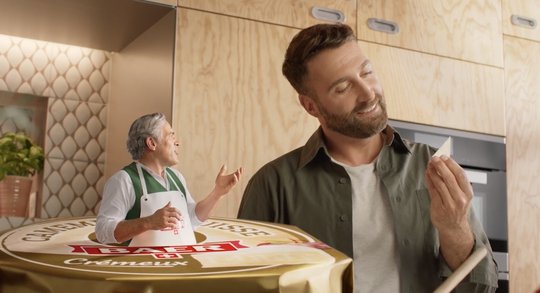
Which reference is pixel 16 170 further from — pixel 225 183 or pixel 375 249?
pixel 225 183

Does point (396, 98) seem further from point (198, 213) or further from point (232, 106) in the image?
point (198, 213)

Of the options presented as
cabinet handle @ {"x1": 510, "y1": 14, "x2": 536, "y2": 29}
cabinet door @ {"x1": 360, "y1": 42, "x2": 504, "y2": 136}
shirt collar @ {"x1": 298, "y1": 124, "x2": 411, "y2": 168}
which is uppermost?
cabinet handle @ {"x1": 510, "y1": 14, "x2": 536, "y2": 29}

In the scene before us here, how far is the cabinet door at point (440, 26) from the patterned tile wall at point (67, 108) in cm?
88

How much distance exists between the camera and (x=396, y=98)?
97.7 inches

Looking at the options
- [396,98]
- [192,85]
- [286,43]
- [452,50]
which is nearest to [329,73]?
[192,85]

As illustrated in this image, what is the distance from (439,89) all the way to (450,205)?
173cm

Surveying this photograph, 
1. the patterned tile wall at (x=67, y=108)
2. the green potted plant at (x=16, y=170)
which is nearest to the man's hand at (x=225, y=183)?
the green potted plant at (x=16, y=170)

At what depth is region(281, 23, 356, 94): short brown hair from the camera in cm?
112

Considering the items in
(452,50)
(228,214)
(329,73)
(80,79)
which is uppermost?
(452,50)

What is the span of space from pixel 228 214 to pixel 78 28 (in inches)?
28.2

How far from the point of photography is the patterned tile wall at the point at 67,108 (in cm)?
228

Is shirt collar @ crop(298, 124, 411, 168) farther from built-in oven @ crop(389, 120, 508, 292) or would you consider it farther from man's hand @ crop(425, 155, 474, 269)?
built-in oven @ crop(389, 120, 508, 292)

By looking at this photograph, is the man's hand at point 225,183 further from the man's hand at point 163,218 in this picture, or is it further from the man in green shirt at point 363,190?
the man in green shirt at point 363,190

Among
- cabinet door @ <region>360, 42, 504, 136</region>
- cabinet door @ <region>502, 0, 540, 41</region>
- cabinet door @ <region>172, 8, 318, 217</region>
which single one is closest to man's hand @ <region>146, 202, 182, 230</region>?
cabinet door @ <region>172, 8, 318, 217</region>
